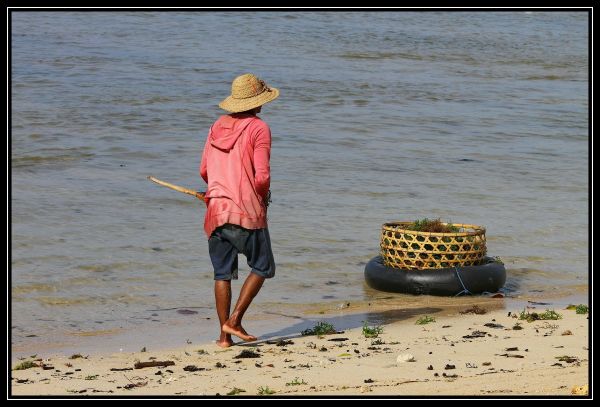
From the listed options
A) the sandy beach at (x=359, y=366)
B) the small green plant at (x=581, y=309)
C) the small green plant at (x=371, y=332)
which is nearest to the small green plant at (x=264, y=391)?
the sandy beach at (x=359, y=366)

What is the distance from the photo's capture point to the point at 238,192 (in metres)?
7.10

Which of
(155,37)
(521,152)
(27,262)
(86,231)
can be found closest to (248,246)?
(27,262)

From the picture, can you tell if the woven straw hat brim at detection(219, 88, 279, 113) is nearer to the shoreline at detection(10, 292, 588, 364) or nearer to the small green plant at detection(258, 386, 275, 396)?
the shoreline at detection(10, 292, 588, 364)

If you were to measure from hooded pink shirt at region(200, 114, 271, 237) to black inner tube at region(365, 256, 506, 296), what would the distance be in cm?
227

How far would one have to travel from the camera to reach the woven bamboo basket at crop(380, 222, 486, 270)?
9.21m

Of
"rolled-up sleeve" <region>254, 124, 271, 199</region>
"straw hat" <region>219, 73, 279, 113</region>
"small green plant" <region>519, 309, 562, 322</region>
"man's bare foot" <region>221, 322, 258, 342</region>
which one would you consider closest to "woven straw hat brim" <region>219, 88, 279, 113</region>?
"straw hat" <region>219, 73, 279, 113</region>

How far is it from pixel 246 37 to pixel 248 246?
21494 millimetres

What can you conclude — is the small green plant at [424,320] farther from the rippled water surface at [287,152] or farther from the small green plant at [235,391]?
the small green plant at [235,391]

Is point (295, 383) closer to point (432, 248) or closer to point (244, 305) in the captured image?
point (244, 305)

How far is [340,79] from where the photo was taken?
23.7 metres

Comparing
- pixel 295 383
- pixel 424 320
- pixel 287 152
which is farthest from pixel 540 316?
pixel 287 152

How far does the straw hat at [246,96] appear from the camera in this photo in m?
7.11

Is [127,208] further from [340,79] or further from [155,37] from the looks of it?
[155,37]

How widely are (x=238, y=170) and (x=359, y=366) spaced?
148cm
